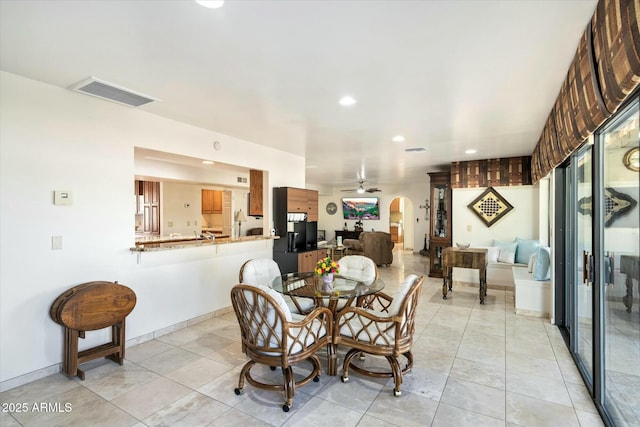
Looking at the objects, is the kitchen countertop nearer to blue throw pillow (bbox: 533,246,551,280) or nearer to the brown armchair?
the brown armchair

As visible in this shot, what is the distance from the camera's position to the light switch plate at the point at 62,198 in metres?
2.83

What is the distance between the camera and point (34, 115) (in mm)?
2723

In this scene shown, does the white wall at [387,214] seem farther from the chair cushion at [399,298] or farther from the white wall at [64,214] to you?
the white wall at [64,214]

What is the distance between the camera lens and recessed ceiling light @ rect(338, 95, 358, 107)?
3010mm

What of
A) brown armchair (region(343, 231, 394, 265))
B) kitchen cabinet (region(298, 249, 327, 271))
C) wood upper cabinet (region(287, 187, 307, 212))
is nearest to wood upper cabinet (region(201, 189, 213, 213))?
brown armchair (region(343, 231, 394, 265))

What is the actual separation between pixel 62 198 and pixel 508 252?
682 centimetres

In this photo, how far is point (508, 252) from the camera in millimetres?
6180

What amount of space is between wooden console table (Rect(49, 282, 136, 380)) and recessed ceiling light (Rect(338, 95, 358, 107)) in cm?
273

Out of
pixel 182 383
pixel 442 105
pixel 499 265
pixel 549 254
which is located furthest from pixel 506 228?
pixel 182 383

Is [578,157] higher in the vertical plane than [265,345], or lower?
higher

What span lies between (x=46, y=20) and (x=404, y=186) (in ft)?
35.8

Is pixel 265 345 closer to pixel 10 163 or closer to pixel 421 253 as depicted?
pixel 10 163

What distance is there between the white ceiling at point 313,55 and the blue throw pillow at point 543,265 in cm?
181

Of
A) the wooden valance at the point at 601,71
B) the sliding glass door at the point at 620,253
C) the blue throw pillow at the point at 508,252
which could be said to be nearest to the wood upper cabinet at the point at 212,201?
the blue throw pillow at the point at 508,252
